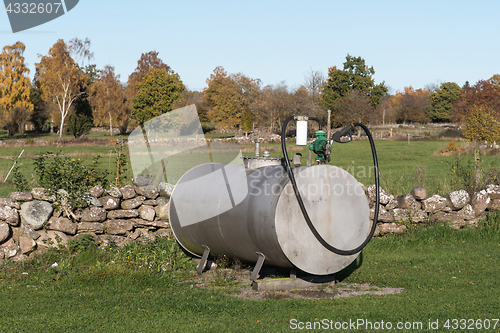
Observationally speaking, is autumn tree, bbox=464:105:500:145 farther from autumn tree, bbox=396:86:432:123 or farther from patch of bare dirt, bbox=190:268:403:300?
autumn tree, bbox=396:86:432:123

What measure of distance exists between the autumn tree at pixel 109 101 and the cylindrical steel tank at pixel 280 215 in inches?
2849

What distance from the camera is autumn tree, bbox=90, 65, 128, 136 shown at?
254ft

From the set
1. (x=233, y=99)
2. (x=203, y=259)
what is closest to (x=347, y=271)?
(x=203, y=259)

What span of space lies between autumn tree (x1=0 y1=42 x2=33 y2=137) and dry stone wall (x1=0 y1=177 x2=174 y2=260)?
6607cm

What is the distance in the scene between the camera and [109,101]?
77.0 m

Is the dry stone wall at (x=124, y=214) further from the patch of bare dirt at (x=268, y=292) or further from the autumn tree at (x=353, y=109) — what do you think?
the autumn tree at (x=353, y=109)

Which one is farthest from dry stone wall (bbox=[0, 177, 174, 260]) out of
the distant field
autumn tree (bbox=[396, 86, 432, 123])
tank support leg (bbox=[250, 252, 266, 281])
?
autumn tree (bbox=[396, 86, 432, 123])

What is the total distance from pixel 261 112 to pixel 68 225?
202ft

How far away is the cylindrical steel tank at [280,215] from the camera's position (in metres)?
6.38

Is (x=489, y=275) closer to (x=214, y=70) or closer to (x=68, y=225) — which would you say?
(x=68, y=225)

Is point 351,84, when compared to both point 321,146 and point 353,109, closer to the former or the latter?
point 353,109

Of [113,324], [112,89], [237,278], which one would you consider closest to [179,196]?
[237,278]

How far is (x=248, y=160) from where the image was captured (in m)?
7.66

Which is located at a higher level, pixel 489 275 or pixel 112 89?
pixel 112 89
